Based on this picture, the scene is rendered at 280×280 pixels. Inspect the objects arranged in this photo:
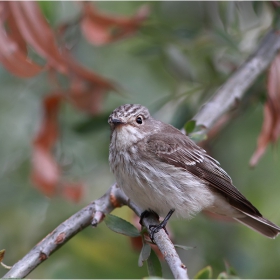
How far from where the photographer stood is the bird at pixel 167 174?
3889mm

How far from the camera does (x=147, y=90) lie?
528 cm

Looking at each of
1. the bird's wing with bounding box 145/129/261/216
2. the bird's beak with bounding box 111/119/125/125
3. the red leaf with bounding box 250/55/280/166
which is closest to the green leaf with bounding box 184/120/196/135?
the bird's wing with bounding box 145/129/261/216

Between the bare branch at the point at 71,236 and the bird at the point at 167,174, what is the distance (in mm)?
329

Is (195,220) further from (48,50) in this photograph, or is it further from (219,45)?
(48,50)

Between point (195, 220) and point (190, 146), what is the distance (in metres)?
0.75

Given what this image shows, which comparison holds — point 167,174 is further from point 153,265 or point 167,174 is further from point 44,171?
point 153,265

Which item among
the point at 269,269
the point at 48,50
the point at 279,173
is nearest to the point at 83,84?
the point at 48,50

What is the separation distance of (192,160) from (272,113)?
2.28ft

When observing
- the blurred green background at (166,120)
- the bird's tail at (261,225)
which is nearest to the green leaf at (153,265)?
the blurred green background at (166,120)

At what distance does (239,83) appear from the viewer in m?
4.32

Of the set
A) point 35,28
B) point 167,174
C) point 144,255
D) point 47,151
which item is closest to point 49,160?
point 47,151

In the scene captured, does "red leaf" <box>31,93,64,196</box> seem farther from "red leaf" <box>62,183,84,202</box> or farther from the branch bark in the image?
the branch bark

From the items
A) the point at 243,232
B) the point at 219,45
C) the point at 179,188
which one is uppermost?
the point at 219,45

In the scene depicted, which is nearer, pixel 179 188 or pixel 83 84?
pixel 179 188
